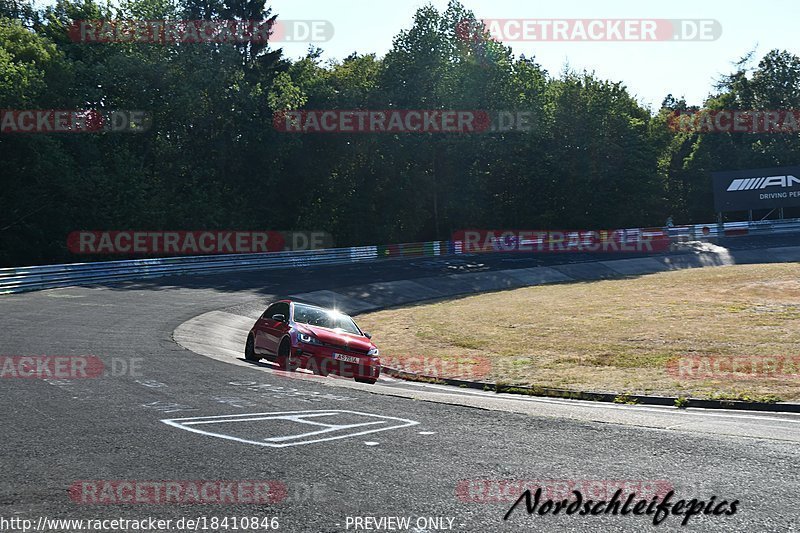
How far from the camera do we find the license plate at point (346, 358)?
15.5m

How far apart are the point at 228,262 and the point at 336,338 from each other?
23.6 meters

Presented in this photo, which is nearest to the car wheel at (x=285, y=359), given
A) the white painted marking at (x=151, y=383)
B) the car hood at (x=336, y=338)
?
the car hood at (x=336, y=338)

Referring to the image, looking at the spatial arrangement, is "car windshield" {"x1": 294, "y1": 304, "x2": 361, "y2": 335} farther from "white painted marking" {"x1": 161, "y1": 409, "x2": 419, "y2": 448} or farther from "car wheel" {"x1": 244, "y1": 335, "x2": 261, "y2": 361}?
"white painted marking" {"x1": 161, "y1": 409, "x2": 419, "y2": 448}

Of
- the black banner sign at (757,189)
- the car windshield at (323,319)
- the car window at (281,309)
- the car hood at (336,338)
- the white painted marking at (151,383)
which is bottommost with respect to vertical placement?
the white painted marking at (151,383)

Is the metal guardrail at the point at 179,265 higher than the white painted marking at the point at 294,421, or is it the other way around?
the metal guardrail at the point at 179,265

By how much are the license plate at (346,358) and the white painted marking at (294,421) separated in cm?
467

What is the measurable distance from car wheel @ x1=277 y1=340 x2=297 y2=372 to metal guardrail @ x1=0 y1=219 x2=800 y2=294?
1675cm

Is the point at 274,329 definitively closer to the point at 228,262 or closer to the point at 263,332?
the point at 263,332

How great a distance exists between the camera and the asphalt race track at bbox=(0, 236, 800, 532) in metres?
6.31

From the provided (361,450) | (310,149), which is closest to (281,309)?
(361,450)

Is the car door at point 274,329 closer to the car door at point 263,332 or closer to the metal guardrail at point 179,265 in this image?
the car door at point 263,332

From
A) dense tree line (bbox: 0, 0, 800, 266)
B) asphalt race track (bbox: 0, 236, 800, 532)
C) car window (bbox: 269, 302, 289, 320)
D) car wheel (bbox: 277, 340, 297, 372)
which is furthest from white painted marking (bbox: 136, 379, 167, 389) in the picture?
dense tree line (bbox: 0, 0, 800, 266)

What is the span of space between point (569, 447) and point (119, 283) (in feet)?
91.3

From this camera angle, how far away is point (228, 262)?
38156 mm
